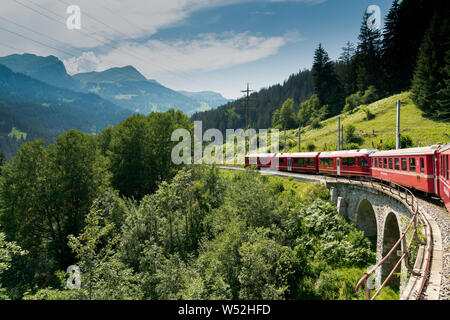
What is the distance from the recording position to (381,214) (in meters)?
17.2

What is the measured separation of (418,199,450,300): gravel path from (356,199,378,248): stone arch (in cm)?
715

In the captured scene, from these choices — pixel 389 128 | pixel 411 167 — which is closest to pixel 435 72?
pixel 389 128

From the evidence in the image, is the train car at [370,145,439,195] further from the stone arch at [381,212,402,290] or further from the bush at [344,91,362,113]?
the bush at [344,91,362,113]

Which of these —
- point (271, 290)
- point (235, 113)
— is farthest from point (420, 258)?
point (235, 113)

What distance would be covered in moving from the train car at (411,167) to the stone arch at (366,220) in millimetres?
2964

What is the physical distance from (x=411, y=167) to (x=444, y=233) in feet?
26.0

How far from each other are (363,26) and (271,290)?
7805 centimetres

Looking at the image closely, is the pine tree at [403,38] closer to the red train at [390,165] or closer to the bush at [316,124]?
the bush at [316,124]

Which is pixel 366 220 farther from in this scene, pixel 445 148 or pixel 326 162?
pixel 445 148

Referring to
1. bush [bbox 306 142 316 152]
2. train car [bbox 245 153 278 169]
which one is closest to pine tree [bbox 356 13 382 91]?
bush [bbox 306 142 316 152]

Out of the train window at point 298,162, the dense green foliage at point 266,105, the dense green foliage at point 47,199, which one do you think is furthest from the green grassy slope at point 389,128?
the dense green foliage at point 266,105

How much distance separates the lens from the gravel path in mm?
5995

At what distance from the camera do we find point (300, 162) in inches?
1289

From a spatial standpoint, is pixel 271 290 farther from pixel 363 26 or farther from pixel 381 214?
pixel 363 26
